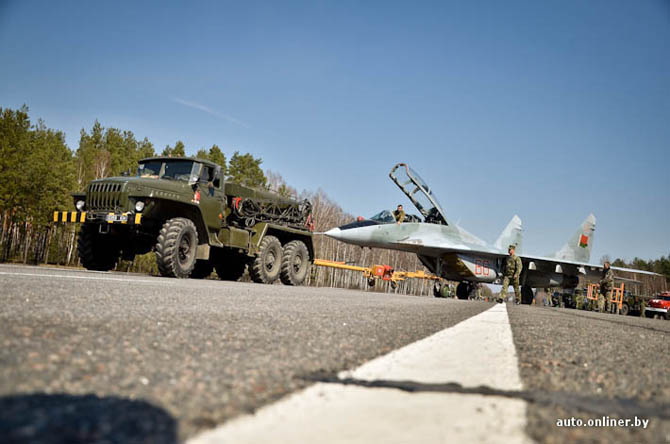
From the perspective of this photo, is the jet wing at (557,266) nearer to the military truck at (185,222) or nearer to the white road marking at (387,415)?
the military truck at (185,222)

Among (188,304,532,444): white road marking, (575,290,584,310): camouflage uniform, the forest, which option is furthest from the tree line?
(575,290,584,310): camouflage uniform

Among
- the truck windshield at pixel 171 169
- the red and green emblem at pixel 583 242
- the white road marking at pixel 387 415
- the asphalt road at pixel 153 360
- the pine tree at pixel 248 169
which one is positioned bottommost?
the asphalt road at pixel 153 360

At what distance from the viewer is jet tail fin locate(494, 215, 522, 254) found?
23062mm

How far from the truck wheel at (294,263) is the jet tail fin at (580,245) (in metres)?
15.4

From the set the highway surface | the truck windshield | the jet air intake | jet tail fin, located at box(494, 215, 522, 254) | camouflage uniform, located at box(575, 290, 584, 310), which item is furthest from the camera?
camouflage uniform, located at box(575, 290, 584, 310)

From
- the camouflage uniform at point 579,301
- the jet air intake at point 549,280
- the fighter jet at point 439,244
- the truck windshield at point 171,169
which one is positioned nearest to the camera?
the truck windshield at point 171,169

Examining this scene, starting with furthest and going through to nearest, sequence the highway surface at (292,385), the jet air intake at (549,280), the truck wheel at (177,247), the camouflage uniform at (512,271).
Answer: the jet air intake at (549,280), the camouflage uniform at (512,271), the truck wheel at (177,247), the highway surface at (292,385)

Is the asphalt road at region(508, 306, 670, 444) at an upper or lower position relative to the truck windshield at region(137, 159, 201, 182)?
lower

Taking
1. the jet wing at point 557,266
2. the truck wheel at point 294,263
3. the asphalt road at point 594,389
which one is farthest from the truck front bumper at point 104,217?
the jet wing at point 557,266

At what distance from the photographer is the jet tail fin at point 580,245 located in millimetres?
24016

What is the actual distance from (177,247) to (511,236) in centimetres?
1793

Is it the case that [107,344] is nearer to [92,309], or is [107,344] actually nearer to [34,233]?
[92,309]

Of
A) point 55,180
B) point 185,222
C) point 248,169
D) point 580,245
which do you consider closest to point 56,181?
point 55,180

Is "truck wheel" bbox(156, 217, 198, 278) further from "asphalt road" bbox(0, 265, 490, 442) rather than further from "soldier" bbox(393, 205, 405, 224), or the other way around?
"soldier" bbox(393, 205, 405, 224)
